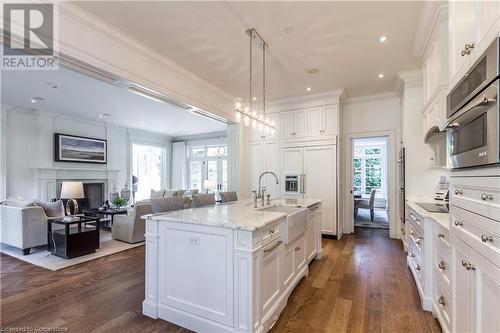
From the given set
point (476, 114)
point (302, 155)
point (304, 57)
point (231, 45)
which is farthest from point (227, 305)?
point (302, 155)

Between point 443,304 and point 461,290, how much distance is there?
653mm

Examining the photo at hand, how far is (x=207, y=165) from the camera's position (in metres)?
9.07

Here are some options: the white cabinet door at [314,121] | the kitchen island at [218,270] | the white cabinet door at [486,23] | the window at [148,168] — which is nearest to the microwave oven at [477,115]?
the white cabinet door at [486,23]

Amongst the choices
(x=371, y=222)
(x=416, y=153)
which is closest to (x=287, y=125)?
(x=416, y=153)

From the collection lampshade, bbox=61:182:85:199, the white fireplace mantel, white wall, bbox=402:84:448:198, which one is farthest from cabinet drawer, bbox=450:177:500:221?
the white fireplace mantel

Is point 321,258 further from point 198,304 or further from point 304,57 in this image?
point 304,57

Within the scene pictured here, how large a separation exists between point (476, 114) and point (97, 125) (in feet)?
27.0

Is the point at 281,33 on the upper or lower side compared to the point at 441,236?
upper

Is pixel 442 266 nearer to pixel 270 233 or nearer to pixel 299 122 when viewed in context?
pixel 270 233

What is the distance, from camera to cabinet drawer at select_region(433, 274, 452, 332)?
172 centimetres

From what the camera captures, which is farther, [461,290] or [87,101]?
[87,101]

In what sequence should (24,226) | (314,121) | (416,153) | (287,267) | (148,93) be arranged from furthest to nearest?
1. (314,121)
2. (416,153)
3. (24,226)
4. (148,93)
5. (287,267)

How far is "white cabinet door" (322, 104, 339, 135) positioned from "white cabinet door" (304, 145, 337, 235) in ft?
1.09

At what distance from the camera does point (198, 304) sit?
6.41 ft
